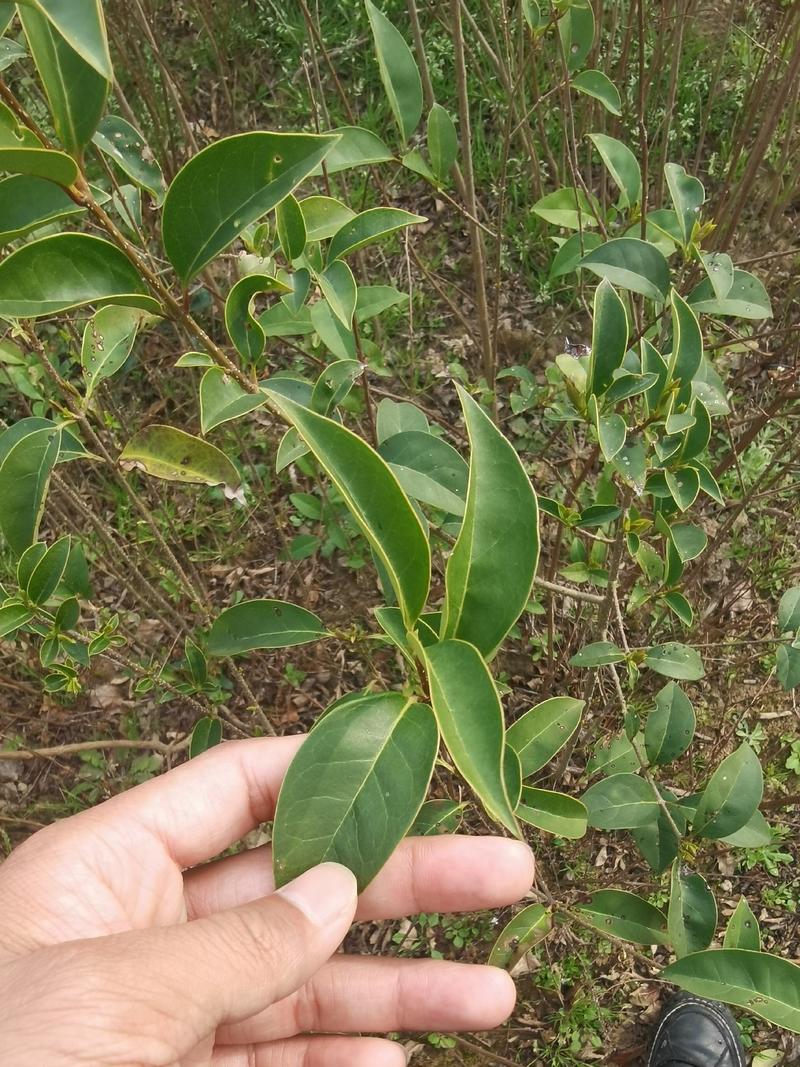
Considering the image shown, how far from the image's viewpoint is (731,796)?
166 centimetres

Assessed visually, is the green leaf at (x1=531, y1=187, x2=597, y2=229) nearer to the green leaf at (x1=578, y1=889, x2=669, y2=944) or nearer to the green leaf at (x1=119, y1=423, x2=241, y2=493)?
the green leaf at (x1=119, y1=423, x2=241, y2=493)

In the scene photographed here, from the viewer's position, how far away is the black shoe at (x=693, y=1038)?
2.60 m

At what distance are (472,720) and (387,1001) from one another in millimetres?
1202

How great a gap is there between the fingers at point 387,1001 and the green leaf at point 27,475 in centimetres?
116

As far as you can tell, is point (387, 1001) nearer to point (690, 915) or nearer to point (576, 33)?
point (690, 915)

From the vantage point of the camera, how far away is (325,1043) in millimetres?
1820

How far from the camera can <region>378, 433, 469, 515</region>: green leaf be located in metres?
1.54

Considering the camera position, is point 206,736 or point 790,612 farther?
point 206,736

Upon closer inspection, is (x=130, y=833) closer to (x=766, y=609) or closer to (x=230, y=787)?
(x=230, y=787)

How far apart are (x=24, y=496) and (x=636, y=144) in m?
2.93

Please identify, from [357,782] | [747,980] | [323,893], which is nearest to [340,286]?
[357,782]

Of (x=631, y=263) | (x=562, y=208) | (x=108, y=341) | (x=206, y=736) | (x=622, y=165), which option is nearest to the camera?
(x=108, y=341)

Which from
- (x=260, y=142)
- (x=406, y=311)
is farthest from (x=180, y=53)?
(x=260, y=142)

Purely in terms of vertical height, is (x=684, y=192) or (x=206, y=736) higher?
(x=684, y=192)
